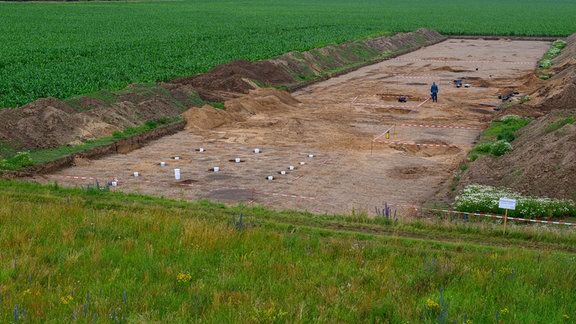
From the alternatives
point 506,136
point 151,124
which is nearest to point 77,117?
point 151,124

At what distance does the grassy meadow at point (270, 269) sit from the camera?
10.7 metres

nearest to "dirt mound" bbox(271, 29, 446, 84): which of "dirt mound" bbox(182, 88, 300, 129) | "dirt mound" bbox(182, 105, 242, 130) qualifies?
"dirt mound" bbox(182, 88, 300, 129)

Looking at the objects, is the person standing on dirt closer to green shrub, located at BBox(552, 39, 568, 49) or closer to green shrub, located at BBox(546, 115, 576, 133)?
green shrub, located at BBox(546, 115, 576, 133)

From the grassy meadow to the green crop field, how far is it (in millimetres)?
18265

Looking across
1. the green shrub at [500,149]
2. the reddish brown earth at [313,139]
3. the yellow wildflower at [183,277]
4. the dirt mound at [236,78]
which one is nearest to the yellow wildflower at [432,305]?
the yellow wildflower at [183,277]

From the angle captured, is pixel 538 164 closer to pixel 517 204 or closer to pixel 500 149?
pixel 517 204

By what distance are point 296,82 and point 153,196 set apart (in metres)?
26.6

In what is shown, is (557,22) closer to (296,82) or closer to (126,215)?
(296,82)

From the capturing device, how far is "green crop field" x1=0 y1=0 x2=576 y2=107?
39.1 metres

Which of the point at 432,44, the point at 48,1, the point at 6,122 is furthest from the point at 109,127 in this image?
the point at 48,1

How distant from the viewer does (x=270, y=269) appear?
Result: 12.6 metres

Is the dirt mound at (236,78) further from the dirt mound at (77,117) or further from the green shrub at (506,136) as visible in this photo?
the green shrub at (506,136)

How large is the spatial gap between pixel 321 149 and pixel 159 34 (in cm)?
4531

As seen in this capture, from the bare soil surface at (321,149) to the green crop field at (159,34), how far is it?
6.98 m
